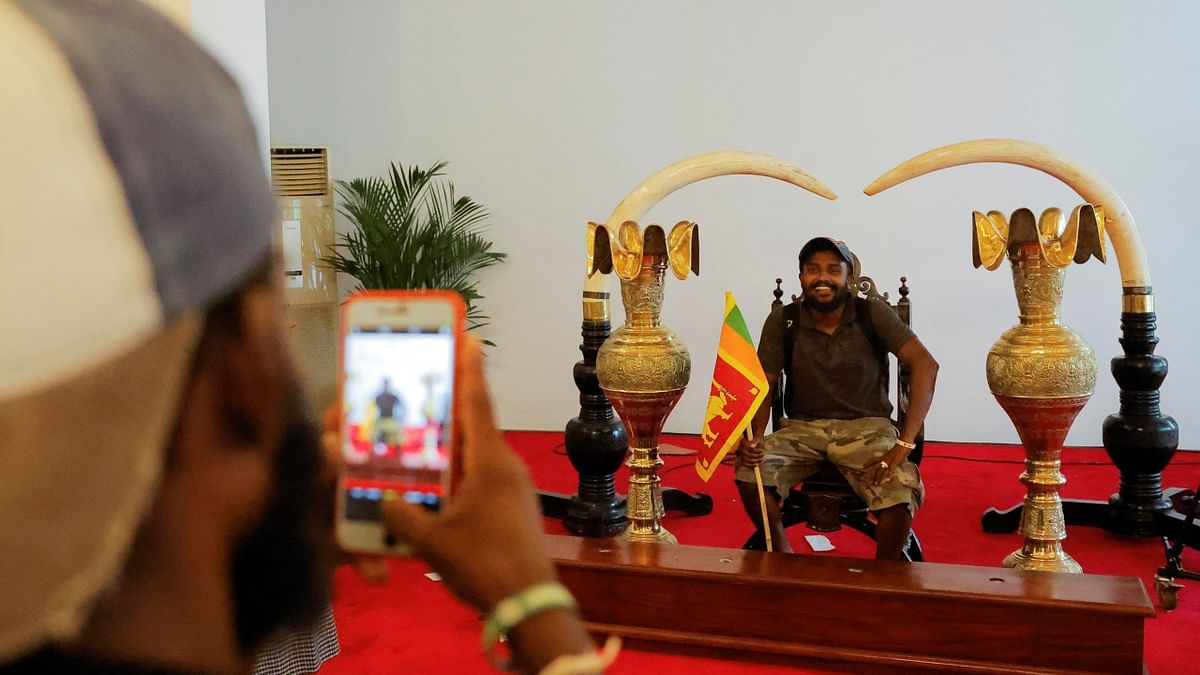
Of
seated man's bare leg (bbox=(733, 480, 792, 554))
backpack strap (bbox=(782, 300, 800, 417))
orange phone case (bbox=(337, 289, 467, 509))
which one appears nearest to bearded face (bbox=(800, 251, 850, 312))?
backpack strap (bbox=(782, 300, 800, 417))

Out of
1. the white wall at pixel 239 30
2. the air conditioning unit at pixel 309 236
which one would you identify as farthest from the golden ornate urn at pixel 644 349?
the air conditioning unit at pixel 309 236

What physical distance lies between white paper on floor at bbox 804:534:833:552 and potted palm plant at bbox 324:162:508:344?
2.95 m

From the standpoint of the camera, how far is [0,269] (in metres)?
0.31

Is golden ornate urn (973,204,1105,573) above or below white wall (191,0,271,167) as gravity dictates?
below

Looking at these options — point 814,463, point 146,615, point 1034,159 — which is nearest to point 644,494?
point 814,463

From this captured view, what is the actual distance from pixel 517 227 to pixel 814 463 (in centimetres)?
327

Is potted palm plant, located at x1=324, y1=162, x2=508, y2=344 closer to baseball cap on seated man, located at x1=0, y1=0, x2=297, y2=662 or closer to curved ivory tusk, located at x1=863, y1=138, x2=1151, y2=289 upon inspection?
curved ivory tusk, located at x1=863, y1=138, x2=1151, y2=289

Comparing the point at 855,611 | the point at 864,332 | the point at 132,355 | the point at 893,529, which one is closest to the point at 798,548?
the point at 893,529

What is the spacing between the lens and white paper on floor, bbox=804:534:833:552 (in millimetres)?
3699

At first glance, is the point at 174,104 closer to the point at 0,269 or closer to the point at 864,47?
the point at 0,269

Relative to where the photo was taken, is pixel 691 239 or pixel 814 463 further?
pixel 814 463

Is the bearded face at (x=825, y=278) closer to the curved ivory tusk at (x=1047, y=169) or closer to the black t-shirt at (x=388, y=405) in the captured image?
the curved ivory tusk at (x=1047, y=169)

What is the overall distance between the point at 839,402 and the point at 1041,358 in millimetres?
769

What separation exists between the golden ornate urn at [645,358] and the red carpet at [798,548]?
0.62 meters
